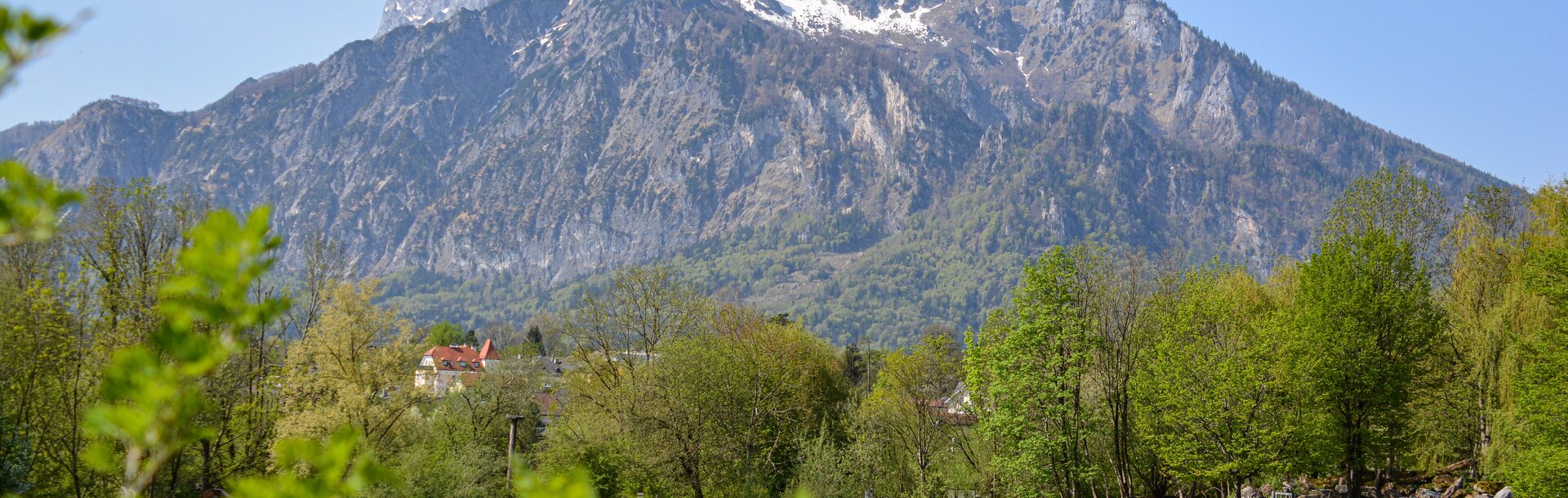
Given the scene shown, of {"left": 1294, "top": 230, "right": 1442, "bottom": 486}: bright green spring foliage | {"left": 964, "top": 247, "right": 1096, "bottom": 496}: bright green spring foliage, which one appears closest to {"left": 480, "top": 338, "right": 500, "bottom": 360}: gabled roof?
{"left": 964, "top": 247, "right": 1096, "bottom": 496}: bright green spring foliage

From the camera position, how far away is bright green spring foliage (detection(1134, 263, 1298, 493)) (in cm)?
2745

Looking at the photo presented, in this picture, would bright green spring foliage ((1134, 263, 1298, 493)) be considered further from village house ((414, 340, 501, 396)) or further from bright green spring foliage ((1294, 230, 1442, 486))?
village house ((414, 340, 501, 396))

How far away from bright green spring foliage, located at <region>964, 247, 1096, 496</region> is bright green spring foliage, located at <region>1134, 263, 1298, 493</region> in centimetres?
254

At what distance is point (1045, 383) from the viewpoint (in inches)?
1093

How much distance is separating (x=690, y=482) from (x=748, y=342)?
38.5ft

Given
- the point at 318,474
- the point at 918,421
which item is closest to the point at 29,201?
the point at 318,474

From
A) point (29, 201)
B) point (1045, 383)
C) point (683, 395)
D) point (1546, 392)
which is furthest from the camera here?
point (683, 395)

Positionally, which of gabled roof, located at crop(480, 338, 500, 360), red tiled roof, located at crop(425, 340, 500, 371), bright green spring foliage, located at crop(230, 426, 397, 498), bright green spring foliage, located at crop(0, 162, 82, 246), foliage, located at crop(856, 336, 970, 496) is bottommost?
gabled roof, located at crop(480, 338, 500, 360)

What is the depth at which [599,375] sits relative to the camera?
4516cm

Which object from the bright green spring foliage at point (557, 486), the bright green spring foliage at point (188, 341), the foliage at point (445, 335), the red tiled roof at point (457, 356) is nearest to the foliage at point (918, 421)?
the bright green spring foliage at point (557, 486)

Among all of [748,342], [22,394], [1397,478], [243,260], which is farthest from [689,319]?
[243,260]

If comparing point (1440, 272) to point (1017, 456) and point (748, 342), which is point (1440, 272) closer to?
point (1017, 456)

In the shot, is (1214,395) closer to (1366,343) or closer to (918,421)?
(1366,343)

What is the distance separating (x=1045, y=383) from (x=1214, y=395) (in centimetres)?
524
